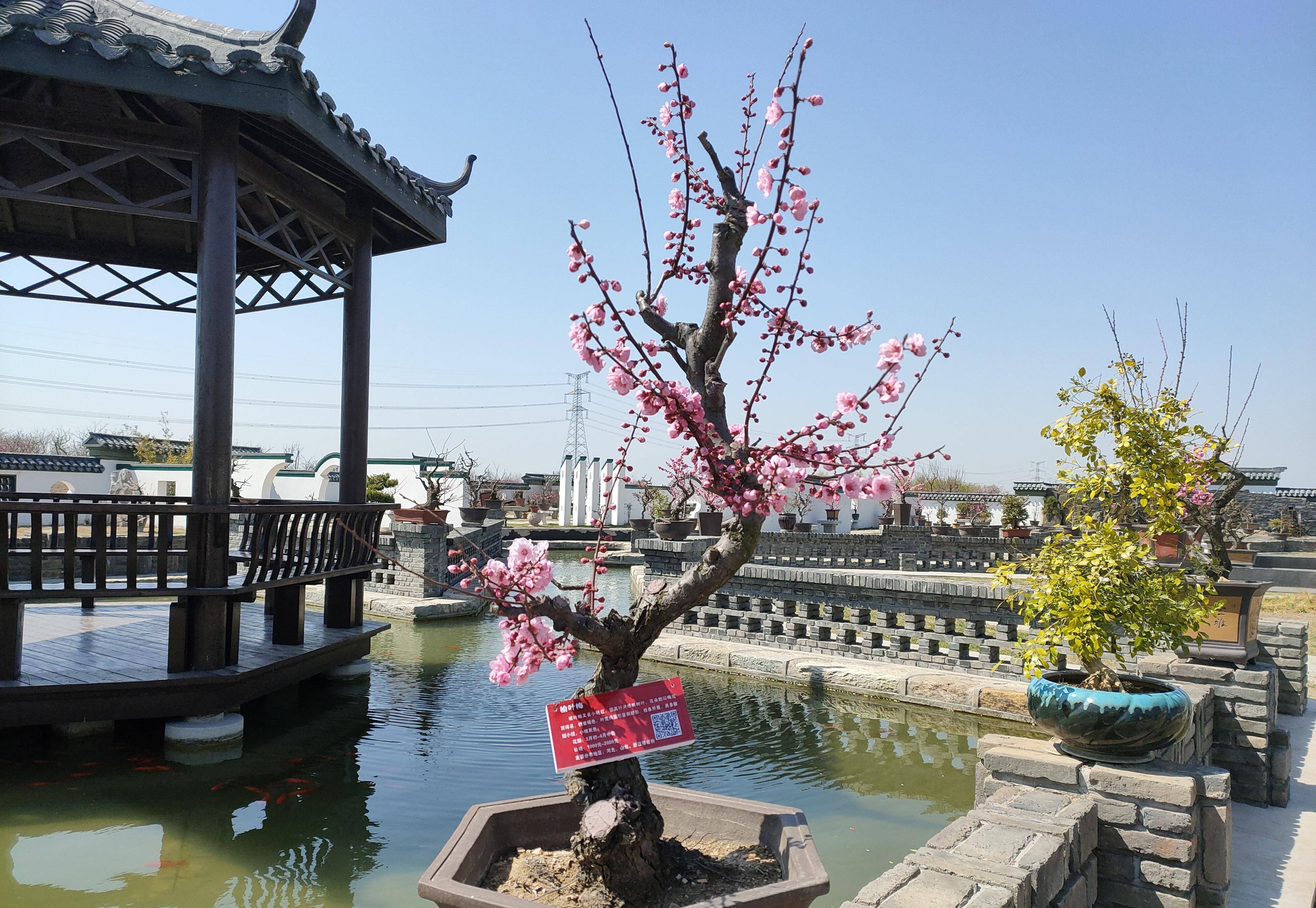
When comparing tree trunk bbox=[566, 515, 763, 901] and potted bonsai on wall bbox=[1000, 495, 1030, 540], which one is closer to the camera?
tree trunk bbox=[566, 515, 763, 901]

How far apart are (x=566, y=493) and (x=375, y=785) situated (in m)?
26.4

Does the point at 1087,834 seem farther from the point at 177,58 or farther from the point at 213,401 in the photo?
the point at 177,58

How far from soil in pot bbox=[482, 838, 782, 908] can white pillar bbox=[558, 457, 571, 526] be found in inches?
1105

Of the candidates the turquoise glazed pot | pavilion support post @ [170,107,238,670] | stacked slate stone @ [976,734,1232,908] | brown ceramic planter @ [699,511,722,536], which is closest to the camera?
stacked slate stone @ [976,734,1232,908]

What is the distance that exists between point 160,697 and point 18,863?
1.50 metres

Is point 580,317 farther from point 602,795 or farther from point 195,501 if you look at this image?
point 195,501

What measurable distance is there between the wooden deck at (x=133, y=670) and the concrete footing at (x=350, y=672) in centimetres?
7

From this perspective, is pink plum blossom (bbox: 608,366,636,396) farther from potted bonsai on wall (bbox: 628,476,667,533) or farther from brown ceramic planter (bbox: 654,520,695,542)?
potted bonsai on wall (bbox: 628,476,667,533)

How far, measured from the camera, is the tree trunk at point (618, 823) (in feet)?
7.52

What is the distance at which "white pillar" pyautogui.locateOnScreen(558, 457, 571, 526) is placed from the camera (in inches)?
1207

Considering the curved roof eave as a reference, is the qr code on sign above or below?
below

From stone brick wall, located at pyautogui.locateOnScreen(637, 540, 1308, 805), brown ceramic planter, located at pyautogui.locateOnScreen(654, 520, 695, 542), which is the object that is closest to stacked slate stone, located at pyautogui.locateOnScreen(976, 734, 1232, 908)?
stone brick wall, located at pyautogui.locateOnScreen(637, 540, 1308, 805)

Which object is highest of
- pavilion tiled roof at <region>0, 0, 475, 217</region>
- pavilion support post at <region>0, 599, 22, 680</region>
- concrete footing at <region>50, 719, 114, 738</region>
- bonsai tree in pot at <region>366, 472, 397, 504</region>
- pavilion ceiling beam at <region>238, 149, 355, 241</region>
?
pavilion tiled roof at <region>0, 0, 475, 217</region>

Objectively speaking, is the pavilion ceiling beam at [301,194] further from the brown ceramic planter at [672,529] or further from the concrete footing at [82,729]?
the brown ceramic planter at [672,529]
